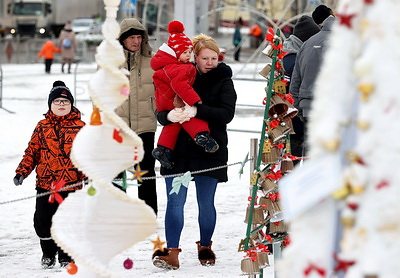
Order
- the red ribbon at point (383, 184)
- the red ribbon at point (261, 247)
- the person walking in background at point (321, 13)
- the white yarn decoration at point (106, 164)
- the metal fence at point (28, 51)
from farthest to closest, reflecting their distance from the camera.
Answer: the metal fence at point (28, 51) < the person walking in background at point (321, 13) < the red ribbon at point (261, 247) < the white yarn decoration at point (106, 164) < the red ribbon at point (383, 184)

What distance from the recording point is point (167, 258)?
6988 millimetres

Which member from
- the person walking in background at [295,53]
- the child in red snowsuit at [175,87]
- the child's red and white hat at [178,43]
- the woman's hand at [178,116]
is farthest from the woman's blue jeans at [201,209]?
the person walking in background at [295,53]

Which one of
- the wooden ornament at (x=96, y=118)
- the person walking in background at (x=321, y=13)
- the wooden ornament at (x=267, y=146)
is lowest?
the wooden ornament at (x=267, y=146)

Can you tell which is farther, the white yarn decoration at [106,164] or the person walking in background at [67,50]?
the person walking in background at [67,50]

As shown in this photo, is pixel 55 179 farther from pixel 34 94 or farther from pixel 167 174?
pixel 34 94

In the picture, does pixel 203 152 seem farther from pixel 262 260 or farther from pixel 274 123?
pixel 262 260

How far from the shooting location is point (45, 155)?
22.9 ft

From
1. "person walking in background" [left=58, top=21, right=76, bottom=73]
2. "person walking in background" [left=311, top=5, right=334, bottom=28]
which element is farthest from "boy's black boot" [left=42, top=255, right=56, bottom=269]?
"person walking in background" [left=58, top=21, right=76, bottom=73]

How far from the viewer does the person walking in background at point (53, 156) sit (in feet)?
22.7

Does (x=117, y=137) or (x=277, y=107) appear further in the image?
(x=277, y=107)

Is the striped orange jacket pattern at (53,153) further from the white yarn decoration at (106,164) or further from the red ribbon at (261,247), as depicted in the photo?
the white yarn decoration at (106,164)

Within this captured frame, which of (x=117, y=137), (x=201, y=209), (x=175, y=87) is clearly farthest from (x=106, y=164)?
(x=201, y=209)

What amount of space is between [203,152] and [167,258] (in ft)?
2.65

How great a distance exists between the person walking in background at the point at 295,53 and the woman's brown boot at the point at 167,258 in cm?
166
